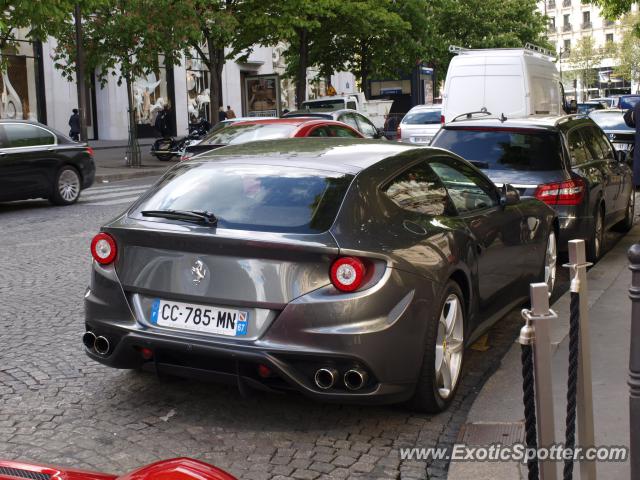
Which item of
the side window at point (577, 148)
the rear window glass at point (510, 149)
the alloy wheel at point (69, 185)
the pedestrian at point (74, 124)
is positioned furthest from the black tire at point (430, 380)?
the pedestrian at point (74, 124)

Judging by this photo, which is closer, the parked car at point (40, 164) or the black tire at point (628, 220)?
the black tire at point (628, 220)

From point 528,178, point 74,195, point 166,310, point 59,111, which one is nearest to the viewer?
point 166,310

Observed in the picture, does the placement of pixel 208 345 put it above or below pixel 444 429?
above

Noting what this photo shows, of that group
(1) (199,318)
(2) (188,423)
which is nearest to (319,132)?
(2) (188,423)

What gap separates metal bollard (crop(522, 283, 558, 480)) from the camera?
9.77 feet

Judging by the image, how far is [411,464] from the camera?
163 inches

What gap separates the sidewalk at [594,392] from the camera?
3889 mm

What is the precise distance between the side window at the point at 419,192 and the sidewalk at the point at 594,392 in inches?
40.4

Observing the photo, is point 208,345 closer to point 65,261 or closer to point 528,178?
point 528,178

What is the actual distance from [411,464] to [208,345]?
1.08m

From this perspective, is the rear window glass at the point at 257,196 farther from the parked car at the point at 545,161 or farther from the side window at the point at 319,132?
the side window at the point at 319,132

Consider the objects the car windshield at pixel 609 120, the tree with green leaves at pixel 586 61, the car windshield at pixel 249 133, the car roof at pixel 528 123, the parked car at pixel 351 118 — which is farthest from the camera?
the tree with green leaves at pixel 586 61

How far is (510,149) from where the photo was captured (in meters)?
8.73

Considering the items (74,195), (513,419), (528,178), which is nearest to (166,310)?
(513,419)
